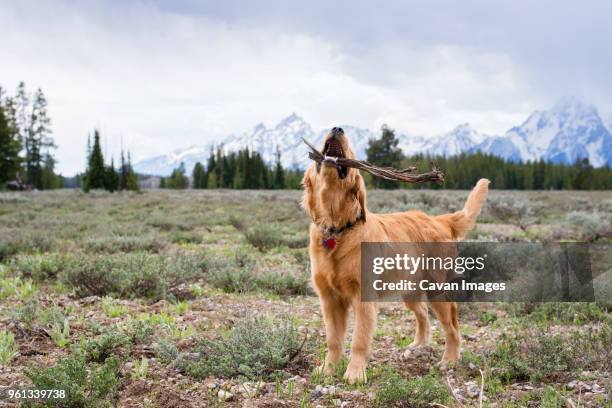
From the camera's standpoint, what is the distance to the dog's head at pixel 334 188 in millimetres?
4004

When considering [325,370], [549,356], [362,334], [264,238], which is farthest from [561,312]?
[264,238]

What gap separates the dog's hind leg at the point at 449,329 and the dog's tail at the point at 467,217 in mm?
924

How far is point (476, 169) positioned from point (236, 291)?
329 feet

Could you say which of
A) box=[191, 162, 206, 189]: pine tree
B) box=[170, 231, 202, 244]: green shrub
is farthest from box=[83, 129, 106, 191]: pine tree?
box=[170, 231, 202, 244]: green shrub

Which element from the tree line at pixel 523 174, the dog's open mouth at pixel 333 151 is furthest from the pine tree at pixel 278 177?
the dog's open mouth at pixel 333 151

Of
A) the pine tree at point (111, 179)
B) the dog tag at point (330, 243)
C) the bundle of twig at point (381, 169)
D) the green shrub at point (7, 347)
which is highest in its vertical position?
the pine tree at point (111, 179)

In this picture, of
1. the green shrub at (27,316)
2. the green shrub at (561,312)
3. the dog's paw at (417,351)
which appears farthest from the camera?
the green shrub at (561,312)

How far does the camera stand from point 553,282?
275 inches

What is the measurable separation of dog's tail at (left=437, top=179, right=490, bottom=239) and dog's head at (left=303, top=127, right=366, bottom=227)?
172cm

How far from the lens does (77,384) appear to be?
352cm

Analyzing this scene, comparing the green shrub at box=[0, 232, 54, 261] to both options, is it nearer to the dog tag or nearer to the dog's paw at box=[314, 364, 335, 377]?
the dog's paw at box=[314, 364, 335, 377]

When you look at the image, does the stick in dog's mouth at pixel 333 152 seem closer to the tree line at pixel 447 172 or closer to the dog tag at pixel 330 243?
the dog tag at pixel 330 243

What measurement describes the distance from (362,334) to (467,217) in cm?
210

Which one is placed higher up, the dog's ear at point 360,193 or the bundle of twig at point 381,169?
the bundle of twig at point 381,169
